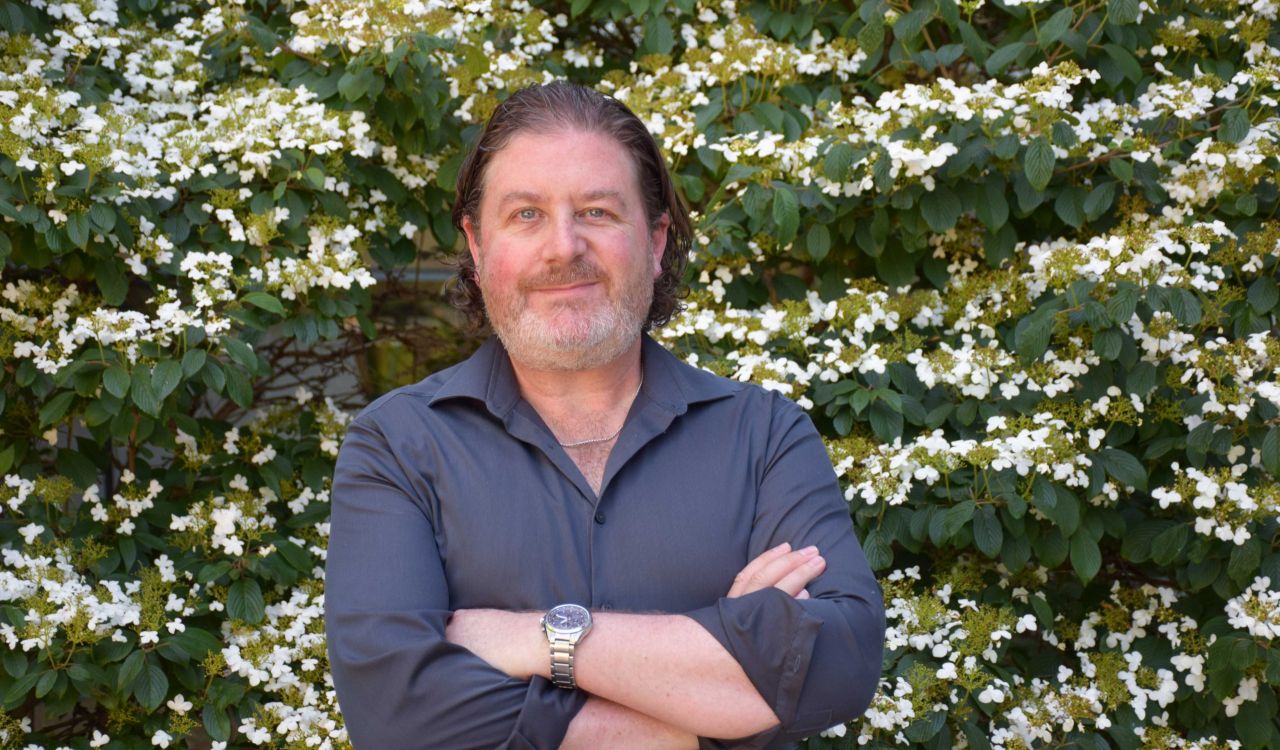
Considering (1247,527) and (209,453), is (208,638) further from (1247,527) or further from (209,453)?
(1247,527)

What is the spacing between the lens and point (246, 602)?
131 inches

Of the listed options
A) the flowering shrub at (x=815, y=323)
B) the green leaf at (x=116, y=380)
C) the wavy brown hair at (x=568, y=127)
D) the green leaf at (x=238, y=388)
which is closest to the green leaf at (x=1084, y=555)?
the flowering shrub at (x=815, y=323)

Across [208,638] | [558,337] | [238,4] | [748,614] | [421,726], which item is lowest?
[208,638]

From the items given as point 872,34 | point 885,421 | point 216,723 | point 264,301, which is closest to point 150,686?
point 216,723

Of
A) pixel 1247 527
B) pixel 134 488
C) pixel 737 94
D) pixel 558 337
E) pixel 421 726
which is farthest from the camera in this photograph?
pixel 737 94

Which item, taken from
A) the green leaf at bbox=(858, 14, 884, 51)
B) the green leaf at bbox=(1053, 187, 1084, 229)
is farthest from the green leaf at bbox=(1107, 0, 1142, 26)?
the green leaf at bbox=(858, 14, 884, 51)

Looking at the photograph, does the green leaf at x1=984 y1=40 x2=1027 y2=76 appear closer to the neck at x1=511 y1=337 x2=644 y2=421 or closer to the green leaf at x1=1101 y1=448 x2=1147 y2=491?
the green leaf at x1=1101 y1=448 x2=1147 y2=491

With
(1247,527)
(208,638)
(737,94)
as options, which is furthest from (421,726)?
(737,94)

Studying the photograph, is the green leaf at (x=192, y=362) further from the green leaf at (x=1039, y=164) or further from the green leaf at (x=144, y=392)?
the green leaf at (x=1039, y=164)

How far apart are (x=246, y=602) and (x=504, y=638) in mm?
1570

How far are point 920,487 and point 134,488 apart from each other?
2.13m

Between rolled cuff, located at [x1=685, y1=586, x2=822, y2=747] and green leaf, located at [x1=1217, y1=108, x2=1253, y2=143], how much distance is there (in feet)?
7.50

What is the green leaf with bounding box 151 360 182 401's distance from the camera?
3174mm

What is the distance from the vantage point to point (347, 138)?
3766 mm
